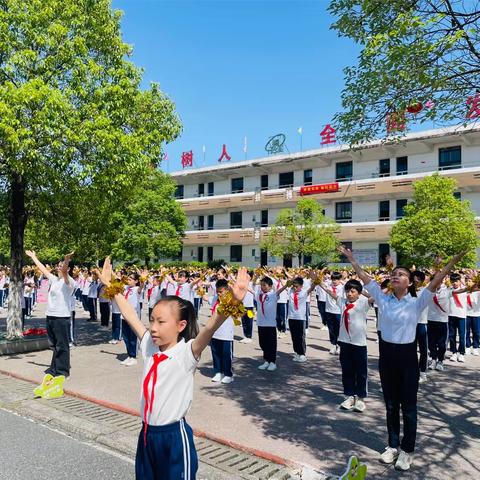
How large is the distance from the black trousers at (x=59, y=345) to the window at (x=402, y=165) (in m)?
32.2

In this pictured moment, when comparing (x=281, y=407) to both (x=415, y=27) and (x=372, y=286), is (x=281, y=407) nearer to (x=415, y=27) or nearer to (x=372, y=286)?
(x=372, y=286)

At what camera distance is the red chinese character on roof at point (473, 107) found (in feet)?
21.6

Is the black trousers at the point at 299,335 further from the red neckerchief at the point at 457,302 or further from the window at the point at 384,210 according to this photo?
the window at the point at 384,210

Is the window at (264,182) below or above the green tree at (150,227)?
above

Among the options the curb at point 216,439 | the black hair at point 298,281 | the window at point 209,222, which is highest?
the window at point 209,222

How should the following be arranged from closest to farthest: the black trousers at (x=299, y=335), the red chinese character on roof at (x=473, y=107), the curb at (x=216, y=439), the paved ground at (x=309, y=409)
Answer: the curb at (x=216, y=439), the paved ground at (x=309, y=409), the red chinese character on roof at (x=473, y=107), the black trousers at (x=299, y=335)

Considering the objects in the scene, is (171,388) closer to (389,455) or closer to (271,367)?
(389,455)

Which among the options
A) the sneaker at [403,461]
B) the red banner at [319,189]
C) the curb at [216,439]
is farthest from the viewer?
the red banner at [319,189]

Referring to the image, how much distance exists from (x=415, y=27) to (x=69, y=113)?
22.1 ft

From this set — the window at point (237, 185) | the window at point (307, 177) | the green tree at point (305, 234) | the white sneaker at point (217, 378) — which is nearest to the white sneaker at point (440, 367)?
the white sneaker at point (217, 378)

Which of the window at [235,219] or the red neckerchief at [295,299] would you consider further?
the window at [235,219]

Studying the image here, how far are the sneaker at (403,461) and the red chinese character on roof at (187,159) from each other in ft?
151

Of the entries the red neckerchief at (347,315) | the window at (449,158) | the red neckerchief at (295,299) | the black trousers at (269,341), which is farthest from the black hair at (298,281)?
the window at (449,158)

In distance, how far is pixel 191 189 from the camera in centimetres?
4978
